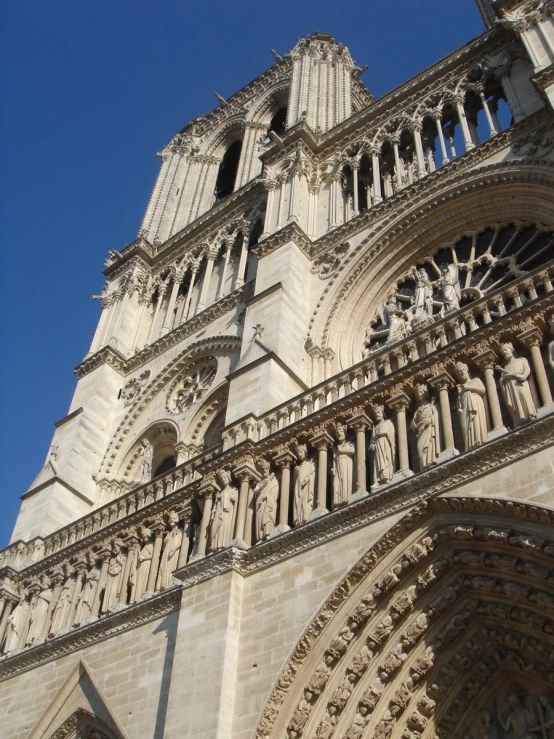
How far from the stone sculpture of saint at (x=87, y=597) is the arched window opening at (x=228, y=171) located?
44.2 ft

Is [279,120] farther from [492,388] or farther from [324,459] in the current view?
[492,388]

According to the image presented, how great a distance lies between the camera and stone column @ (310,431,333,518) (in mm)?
8162

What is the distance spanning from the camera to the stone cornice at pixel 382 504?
22.5ft

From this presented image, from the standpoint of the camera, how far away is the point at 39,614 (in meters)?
10.9

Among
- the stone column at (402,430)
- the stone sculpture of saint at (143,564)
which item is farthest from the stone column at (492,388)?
the stone sculpture of saint at (143,564)

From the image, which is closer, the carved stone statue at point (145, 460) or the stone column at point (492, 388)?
the stone column at point (492, 388)

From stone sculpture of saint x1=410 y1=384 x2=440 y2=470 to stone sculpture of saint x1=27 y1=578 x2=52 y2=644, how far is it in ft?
19.4

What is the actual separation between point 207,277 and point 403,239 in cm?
517

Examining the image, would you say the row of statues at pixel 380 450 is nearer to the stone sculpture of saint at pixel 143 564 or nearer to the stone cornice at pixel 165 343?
the stone sculpture of saint at pixel 143 564

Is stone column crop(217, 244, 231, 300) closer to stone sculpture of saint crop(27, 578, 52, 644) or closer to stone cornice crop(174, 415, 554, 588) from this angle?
stone sculpture of saint crop(27, 578, 52, 644)

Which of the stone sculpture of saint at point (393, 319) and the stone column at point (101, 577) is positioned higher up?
the stone sculpture of saint at point (393, 319)

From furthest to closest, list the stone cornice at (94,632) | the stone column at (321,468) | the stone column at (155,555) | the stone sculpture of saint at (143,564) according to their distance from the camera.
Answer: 1. the stone sculpture of saint at (143,564)
2. the stone column at (155,555)
3. the stone cornice at (94,632)
4. the stone column at (321,468)

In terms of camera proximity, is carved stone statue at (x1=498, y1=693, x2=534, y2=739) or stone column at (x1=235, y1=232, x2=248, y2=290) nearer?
carved stone statue at (x1=498, y1=693, x2=534, y2=739)

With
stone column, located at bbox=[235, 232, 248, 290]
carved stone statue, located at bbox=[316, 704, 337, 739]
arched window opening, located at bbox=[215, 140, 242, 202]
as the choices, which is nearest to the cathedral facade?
carved stone statue, located at bbox=[316, 704, 337, 739]
